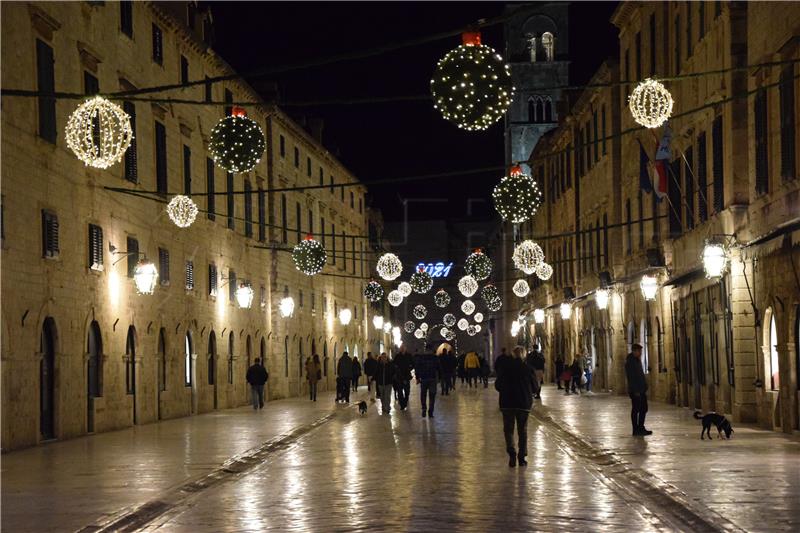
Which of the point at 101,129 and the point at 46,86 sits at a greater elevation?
the point at 46,86

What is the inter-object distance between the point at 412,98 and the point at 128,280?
1982 centimetres

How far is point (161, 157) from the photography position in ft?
119

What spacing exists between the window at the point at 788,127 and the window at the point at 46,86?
46.6 ft

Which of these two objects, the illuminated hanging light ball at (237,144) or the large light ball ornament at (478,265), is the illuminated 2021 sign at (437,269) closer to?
the large light ball ornament at (478,265)

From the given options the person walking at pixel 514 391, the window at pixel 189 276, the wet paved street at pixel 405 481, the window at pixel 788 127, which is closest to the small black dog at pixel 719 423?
the wet paved street at pixel 405 481

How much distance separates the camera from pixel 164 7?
37.1 metres

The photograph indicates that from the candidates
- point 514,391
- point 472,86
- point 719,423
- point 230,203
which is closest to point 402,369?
point 230,203

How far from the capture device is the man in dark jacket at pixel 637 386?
2395 centimetres

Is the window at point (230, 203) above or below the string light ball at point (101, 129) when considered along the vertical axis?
above

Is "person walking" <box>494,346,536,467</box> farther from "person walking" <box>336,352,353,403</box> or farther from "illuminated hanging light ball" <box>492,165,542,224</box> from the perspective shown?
"person walking" <box>336,352,353,403</box>

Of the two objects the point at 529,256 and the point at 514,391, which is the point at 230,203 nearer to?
the point at 529,256

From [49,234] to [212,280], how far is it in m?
16.3

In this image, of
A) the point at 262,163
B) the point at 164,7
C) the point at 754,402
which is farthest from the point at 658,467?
the point at 262,163

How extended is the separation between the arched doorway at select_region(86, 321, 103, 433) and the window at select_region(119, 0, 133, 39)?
7.92 meters
